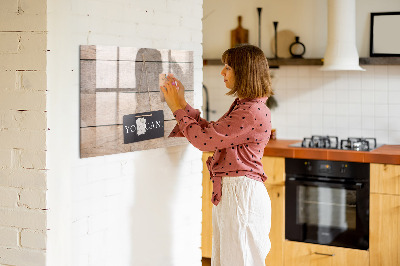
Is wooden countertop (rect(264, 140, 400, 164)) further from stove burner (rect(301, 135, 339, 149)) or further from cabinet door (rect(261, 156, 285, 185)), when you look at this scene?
stove burner (rect(301, 135, 339, 149))

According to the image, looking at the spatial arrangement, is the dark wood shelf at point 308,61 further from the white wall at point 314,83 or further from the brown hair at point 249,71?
the brown hair at point 249,71

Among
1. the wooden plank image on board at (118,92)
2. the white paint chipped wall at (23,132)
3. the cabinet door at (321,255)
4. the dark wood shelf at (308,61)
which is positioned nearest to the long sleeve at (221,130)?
the wooden plank image on board at (118,92)

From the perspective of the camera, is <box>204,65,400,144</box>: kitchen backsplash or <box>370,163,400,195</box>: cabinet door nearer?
<box>370,163,400,195</box>: cabinet door

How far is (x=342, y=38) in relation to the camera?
4.54m

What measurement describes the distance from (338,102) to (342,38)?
58 centimetres

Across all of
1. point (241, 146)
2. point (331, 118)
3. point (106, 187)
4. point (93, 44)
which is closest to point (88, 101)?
point (93, 44)

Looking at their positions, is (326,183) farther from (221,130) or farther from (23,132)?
(23,132)

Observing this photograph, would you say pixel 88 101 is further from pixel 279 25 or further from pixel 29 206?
pixel 279 25

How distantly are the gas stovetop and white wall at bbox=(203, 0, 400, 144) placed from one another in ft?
0.75

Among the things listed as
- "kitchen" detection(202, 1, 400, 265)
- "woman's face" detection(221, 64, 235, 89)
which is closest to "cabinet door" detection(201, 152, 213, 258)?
"kitchen" detection(202, 1, 400, 265)

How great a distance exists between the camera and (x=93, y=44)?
2459mm

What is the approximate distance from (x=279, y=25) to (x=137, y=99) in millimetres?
2630

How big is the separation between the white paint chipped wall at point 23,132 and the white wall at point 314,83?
3084 mm

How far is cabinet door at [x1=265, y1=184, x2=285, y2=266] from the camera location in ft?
14.5
